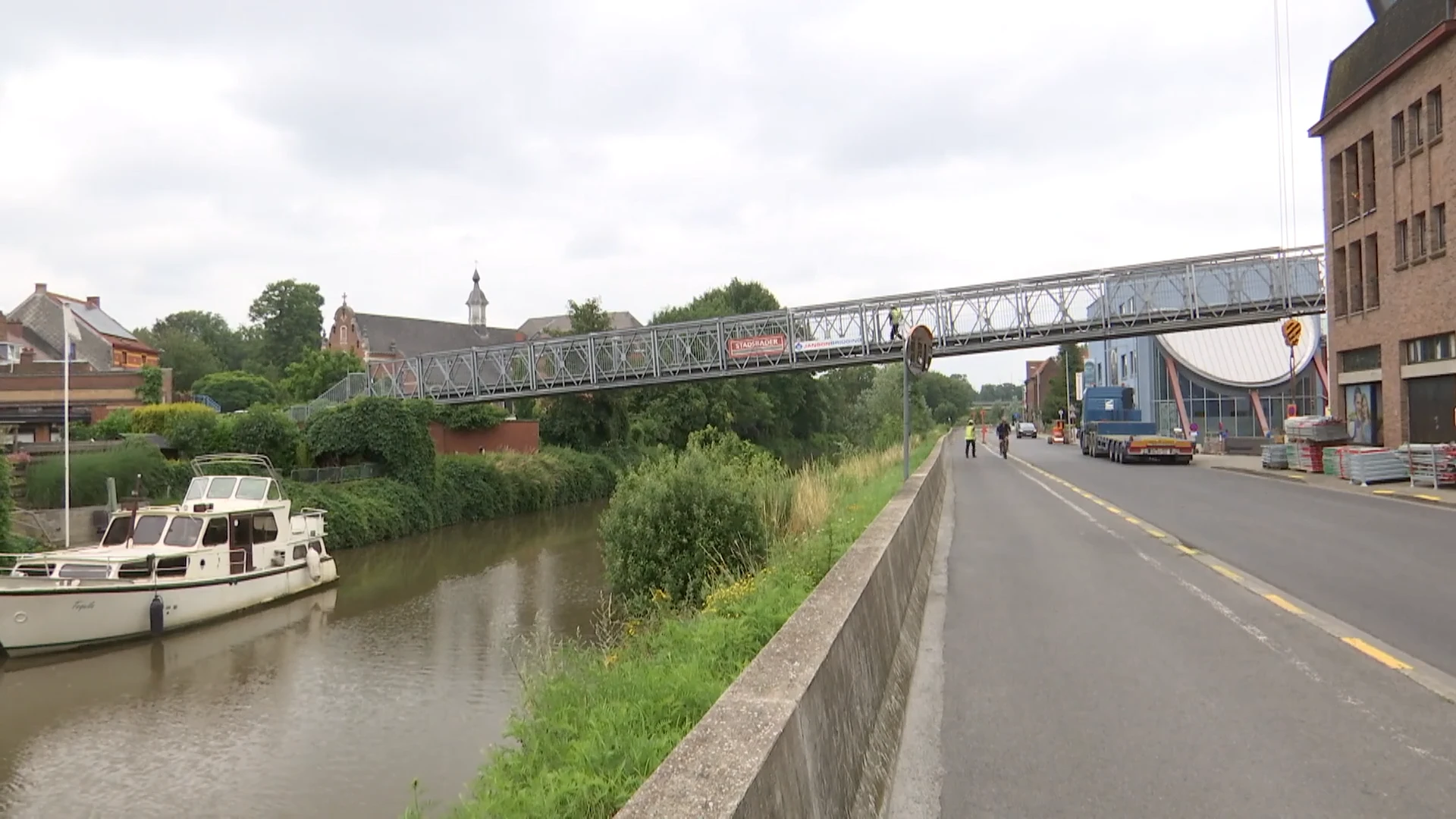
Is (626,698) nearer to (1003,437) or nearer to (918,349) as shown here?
(918,349)

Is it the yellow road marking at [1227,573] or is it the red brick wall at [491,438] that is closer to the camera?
the yellow road marking at [1227,573]

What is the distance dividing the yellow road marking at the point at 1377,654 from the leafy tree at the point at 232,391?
66447 mm

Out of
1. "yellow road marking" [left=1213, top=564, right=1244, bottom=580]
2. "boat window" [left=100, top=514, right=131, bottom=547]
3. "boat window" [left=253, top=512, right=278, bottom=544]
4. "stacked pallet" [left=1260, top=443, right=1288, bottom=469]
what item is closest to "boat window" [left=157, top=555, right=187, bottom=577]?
"boat window" [left=100, top=514, right=131, bottom=547]

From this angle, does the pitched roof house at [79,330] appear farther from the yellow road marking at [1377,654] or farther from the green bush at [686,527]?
the yellow road marking at [1377,654]

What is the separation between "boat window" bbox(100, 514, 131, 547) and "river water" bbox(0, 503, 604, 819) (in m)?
3.05

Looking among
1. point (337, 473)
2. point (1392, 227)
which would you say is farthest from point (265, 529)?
point (1392, 227)

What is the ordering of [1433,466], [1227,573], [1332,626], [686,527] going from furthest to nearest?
[1433,466] → [686,527] → [1227,573] → [1332,626]

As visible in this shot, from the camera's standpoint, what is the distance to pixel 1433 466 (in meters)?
21.8

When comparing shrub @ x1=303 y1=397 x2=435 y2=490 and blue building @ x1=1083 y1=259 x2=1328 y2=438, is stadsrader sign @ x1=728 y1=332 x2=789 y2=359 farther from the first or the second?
blue building @ x1=1083 y1=259 x2=1328 y2=438

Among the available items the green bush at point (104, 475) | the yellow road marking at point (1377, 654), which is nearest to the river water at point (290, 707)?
the yellow road marking at point (1377, 654)

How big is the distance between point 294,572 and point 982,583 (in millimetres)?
17623

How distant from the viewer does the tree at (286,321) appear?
101 metres

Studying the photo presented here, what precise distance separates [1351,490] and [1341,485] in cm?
174

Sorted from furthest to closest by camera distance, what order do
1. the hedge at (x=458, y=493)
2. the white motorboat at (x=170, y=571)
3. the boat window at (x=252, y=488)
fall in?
the hedge at (x=458, y=493), the boat window at (x=252, y=488), the white motorboat at (x=170, y=571)
